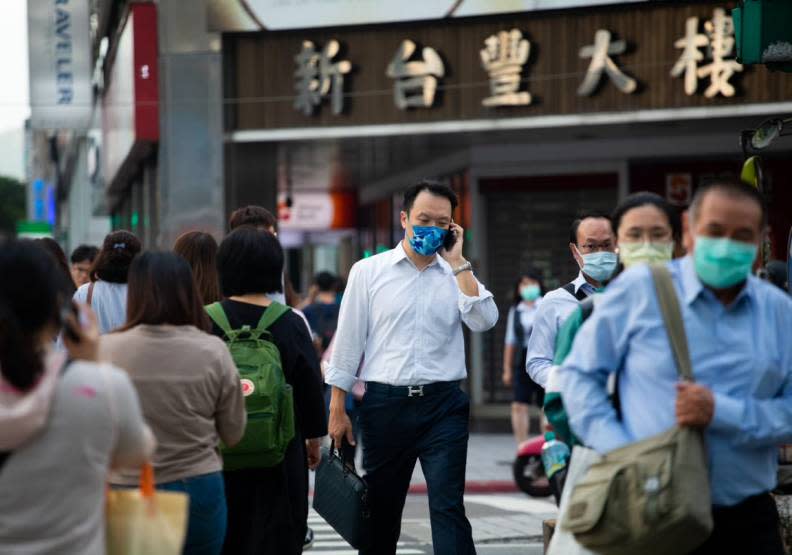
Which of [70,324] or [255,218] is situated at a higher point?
[255,218]

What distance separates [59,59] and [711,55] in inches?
431

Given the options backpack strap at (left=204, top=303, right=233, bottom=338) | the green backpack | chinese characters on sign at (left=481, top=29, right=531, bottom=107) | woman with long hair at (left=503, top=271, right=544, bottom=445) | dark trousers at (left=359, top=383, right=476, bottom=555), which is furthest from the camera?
chinese characters on sign at (left=481, top=29, right=531, bottom=107)

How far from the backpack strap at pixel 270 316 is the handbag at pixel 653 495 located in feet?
7.70

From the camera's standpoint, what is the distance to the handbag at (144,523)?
401cm

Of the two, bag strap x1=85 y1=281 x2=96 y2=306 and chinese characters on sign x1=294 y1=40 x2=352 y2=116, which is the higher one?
chinese characters on sign x1=294 y1=40 x2=352 y2=116

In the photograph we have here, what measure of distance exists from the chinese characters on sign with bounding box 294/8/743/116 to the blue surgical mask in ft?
31.0

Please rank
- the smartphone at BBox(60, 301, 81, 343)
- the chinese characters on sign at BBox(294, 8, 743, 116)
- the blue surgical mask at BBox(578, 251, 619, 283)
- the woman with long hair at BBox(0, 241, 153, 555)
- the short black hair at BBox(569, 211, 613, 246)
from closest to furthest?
the woman with long hair at BBox(0, 241, 153, 555) → the smartphone at BBox(60, 301, 81, 343) → the blue surgical mask at BBox(578, 251, 619, 283) → the short black hair at BBox(569, 211, 613, 246) → the chinese characters on sign at BBox(294, 8, 743, 116)

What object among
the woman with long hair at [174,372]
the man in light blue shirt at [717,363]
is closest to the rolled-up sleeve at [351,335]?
the woman with long hair at [174,372]

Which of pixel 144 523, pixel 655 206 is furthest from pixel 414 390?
pixel 144 523

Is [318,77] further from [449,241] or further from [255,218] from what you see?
[449,241]

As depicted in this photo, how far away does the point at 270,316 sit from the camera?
6.46 meters

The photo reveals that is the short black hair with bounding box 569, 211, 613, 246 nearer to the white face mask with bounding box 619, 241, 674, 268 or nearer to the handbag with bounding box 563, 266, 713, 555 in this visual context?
the white face mask with bounding box 619, 241, 674, 268


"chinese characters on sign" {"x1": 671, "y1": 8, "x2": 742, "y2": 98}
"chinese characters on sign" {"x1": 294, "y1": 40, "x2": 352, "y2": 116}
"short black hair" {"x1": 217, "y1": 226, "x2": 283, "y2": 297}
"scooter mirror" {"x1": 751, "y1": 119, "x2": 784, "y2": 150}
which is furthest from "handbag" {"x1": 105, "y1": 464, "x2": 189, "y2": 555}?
"chinese characters on sign" {"x1": 294, "y1": 40, "x2": 352, "y2": 116}

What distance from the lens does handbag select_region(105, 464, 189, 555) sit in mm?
4008
